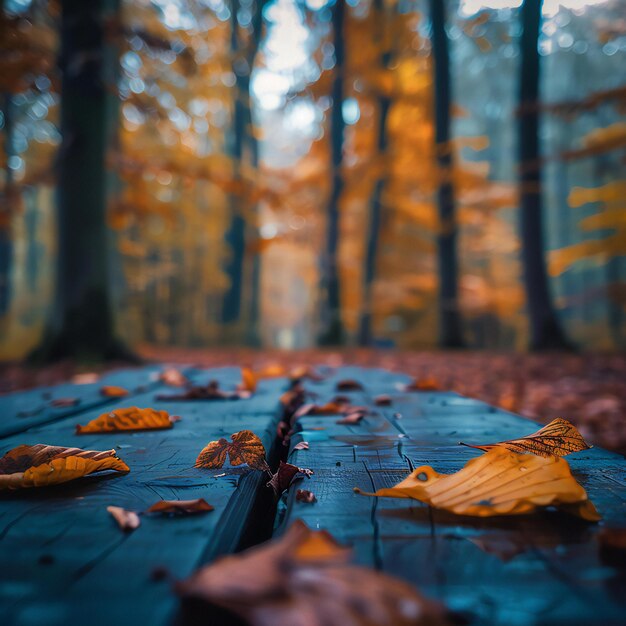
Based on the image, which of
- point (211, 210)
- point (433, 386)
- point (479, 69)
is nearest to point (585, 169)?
point (479, 69)

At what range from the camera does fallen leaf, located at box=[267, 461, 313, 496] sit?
95cm

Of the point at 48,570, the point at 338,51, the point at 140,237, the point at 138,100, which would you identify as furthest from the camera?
the point at 140,237

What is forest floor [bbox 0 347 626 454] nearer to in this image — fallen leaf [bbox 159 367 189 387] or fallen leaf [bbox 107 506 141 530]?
fallen leaf [bbox 159 367 189 387]

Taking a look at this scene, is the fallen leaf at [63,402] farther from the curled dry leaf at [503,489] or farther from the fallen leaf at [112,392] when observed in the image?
the curled dry leaf at [503,489]

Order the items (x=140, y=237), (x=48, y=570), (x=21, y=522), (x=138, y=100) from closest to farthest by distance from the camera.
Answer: (x=48, y=570)
(x=21, y=522)
(x=138, y=100)
(x=140, y=237)

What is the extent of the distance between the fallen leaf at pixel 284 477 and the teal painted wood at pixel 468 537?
0.05 meters

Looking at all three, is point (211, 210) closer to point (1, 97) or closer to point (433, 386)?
point (1, 97)

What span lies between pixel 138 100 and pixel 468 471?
6.19 meters

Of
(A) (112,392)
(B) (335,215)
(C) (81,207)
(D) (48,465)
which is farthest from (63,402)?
(B) (335,215)

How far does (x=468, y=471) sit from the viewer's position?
2.63 feet

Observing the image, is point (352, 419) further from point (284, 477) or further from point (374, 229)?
point (374, 229)

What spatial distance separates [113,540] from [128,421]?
781 millimetres

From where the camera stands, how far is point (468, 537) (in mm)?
656

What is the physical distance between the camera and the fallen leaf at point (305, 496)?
79 centimetres
